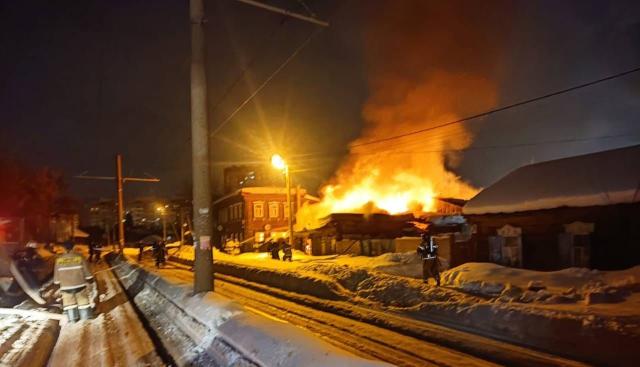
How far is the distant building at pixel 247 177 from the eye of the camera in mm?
81750

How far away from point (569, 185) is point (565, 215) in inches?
47.3

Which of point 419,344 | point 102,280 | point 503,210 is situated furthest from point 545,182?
point 102,280

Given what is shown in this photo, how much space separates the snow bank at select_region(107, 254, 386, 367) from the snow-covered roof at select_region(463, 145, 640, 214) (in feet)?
43.7

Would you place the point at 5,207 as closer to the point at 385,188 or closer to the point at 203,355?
the point at 385,188

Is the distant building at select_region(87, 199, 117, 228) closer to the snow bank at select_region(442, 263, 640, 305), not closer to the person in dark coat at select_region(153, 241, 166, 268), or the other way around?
the person in dark coat at select_region(153, 241, 166, 268)

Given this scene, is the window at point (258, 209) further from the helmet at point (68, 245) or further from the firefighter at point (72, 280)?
the helmet at point (68, 245)

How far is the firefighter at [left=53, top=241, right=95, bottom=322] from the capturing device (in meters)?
11.0

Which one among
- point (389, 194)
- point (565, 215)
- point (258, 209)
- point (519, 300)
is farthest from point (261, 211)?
point (519, 300)

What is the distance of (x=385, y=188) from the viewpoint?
162 ft

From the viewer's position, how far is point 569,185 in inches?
741

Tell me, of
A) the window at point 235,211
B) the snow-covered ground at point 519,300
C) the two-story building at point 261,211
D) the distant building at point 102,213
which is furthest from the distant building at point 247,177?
the snow-covered ground at point 519,300

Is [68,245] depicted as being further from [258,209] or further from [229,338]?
[258,209]

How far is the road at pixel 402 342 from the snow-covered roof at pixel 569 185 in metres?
9.69

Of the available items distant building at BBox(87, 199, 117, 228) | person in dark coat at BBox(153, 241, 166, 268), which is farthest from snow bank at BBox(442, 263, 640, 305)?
distant building at BBox(87, 199, 117, 228)
